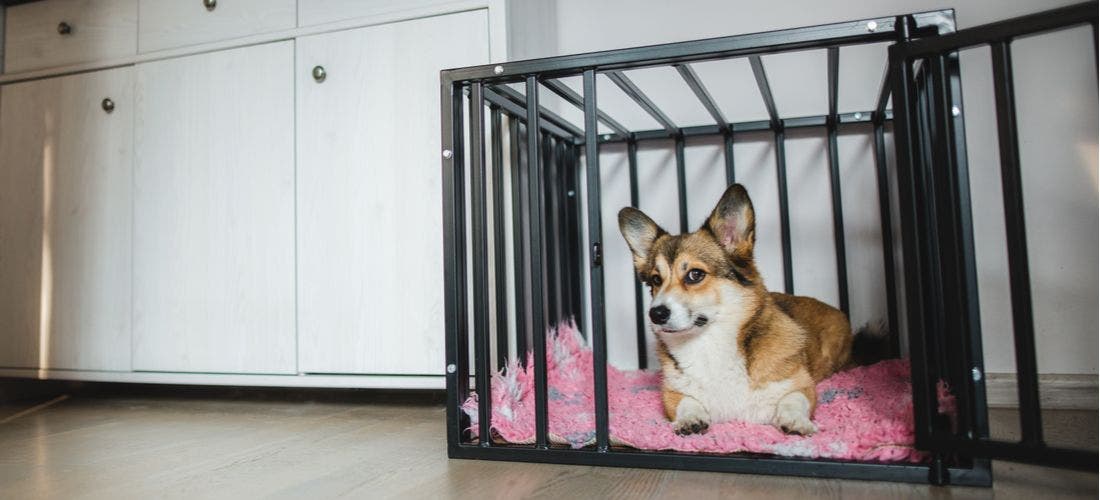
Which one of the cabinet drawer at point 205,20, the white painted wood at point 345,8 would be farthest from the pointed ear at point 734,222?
the cabinet drawer at point 205,20

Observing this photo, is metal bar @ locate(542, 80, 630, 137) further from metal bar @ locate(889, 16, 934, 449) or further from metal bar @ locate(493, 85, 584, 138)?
metal bar @ locate(889, 16, 934, 449)

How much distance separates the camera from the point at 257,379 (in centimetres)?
159

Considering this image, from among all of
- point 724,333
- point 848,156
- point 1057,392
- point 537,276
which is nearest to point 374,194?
point 537,276

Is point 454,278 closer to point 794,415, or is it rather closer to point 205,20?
point 794,415

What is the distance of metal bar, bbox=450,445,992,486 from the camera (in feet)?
2.80

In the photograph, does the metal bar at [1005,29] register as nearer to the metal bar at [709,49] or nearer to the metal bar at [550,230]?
the metal bar at [709,49]

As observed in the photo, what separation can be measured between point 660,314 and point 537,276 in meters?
0.19

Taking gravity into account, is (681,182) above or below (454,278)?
above

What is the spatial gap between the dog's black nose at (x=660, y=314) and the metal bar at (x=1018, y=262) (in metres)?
0.43

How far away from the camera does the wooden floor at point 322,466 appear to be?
2.82ft

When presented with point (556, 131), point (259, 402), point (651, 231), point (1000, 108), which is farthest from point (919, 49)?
point (259, 402)

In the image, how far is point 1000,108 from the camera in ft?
2.52

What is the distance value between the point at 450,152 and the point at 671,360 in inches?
18.8

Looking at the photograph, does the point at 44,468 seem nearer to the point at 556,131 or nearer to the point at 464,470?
the point at 464,470
